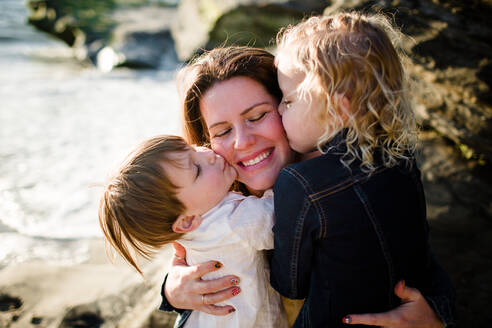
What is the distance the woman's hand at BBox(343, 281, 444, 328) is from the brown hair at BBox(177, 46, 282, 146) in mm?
1127

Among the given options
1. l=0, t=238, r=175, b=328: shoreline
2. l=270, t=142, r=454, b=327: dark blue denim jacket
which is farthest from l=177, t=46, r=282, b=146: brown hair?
l=0, t=238, r=175, b=328: shoreline

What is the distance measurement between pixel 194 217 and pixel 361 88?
3.02 feet

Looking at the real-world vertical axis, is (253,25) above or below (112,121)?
above

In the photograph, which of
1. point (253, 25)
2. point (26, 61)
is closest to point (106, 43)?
point (26, 61)

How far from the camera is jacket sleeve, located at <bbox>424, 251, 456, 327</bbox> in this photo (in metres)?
1.64

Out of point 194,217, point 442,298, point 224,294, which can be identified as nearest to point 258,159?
point 194,217

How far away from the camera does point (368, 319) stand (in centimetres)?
146

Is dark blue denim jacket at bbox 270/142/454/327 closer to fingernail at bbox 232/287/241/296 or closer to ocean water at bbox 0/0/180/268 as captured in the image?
fingernail at bbox 232/287/241/296

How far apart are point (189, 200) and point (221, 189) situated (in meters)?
0.17

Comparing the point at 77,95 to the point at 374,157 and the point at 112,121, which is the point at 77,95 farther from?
the point at 374,157

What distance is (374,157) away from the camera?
1.49m

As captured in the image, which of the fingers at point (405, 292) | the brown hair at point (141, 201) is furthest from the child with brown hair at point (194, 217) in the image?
the fingers at point (405, 292)

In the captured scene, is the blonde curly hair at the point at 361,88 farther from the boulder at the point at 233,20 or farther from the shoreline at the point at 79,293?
the boulder at the point at 233,20

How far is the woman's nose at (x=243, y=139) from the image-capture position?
183cm
